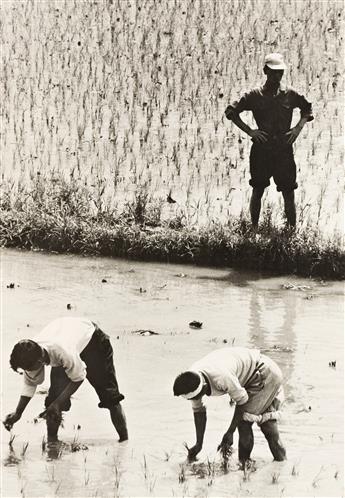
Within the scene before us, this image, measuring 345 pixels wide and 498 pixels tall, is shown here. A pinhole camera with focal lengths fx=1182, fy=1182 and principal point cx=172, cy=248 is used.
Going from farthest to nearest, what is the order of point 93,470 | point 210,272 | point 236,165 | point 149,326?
point 236,165
point 210,272
point 149,326
point 93,470

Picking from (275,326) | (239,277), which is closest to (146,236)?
(239,277)

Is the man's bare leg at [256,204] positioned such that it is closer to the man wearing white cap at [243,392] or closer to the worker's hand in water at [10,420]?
the man wearing white cap at [243,392]

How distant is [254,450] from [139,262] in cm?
423

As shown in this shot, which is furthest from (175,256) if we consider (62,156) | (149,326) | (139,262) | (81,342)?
(81,342)

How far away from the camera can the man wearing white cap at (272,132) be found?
9.99 metres

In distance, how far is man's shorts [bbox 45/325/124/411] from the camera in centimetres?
624

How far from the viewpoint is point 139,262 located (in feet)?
33.6

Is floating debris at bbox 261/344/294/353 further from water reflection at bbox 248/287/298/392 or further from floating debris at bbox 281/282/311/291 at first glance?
floating debris at bbox 281/282/311/291

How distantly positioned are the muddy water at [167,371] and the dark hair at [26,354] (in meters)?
0.50

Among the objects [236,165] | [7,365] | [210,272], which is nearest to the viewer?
[7,365]

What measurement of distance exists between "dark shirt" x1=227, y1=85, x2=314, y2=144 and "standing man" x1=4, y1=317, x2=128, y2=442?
4.13 metres

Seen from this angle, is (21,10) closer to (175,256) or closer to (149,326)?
(175,256)

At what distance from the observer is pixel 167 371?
7.37 meters

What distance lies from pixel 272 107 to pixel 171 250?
1.49m
